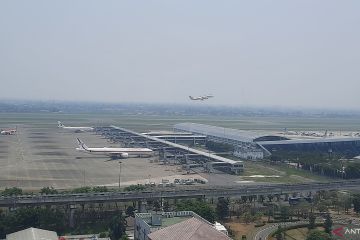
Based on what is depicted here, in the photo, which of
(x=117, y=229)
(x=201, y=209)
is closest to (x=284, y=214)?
(x=201, y=209)

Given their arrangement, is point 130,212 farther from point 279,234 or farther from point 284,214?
point 284,214

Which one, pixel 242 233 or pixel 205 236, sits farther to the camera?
pixel 242 233

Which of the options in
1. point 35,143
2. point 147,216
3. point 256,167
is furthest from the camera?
point 35,143

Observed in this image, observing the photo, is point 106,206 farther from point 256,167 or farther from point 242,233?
point 256,167

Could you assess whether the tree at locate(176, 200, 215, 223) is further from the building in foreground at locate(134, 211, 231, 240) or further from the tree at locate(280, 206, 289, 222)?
the tree at locate(280, 206, 289, 222)

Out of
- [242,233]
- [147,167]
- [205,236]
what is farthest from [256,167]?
[205,236]

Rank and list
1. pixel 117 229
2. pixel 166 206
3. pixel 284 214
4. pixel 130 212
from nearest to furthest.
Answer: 1. pixel 117 229
2. pixel 130 212
3. pixel 284 214
4. pixel 166 206

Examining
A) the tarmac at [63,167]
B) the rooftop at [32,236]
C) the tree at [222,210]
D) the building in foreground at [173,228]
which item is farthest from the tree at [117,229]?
the tarmac at [63,167]

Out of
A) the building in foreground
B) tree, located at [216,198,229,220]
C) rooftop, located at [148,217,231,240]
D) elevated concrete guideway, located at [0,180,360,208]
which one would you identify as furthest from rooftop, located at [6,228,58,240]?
tree, located at [216,198,229,220]

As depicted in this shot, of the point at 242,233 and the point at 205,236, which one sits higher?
the point at 205,236
